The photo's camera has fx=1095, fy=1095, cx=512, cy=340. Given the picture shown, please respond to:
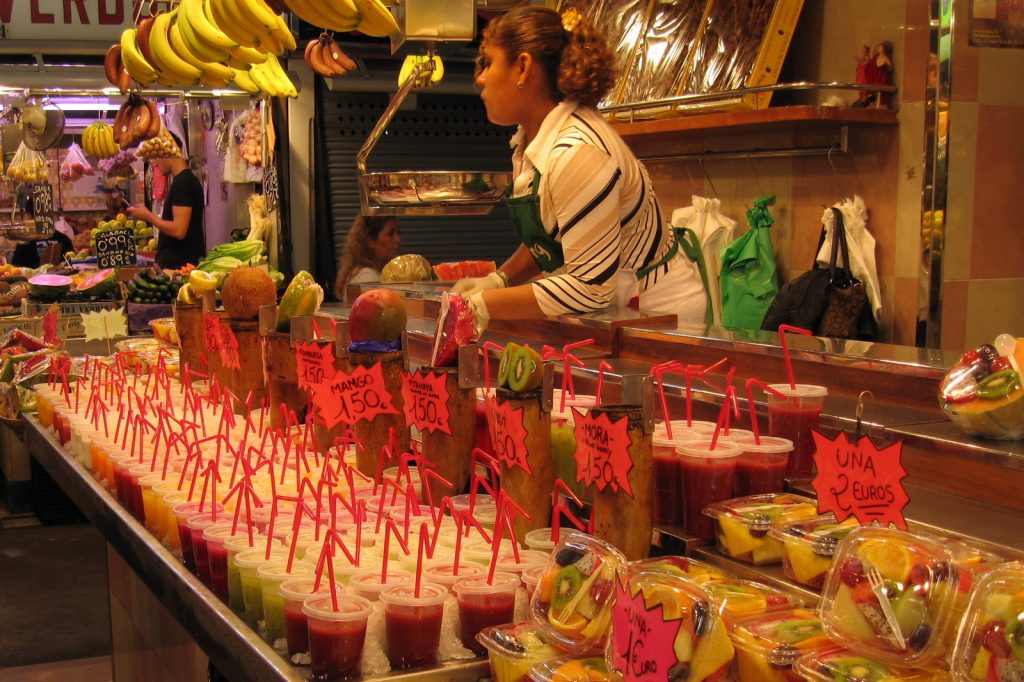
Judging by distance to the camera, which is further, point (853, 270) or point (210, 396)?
point (853, 270)

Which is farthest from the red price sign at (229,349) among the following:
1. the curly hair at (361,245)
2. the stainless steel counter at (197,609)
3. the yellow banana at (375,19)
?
the curly hair at (361,245)

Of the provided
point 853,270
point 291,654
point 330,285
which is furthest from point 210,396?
point 330,285

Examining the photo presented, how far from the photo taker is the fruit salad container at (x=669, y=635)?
1212 mm

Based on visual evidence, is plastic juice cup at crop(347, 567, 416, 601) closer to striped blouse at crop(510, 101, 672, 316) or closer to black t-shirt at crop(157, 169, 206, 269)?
striped blouse at crop(510, 101, 672, 316)

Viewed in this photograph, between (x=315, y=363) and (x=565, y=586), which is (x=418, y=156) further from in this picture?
(x=565, y=586)

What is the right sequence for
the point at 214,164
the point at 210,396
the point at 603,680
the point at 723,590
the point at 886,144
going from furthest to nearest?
→ the point at 214,164 → the point at 886,144 → the point at 210,396 → the point at 723,590 → the point at 603,680

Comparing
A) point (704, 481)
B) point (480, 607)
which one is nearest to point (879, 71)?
point (704, 481)

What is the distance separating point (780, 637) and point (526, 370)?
683 mm

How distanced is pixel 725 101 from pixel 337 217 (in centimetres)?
424

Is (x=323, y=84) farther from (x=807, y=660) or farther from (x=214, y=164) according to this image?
(x=807, y=660)

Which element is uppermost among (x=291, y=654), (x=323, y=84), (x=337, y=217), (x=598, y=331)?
(x=323, y=84)

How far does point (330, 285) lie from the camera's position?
8328 mm

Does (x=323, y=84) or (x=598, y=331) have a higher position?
(x=323, y=84)

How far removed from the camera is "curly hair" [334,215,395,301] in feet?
22.8
